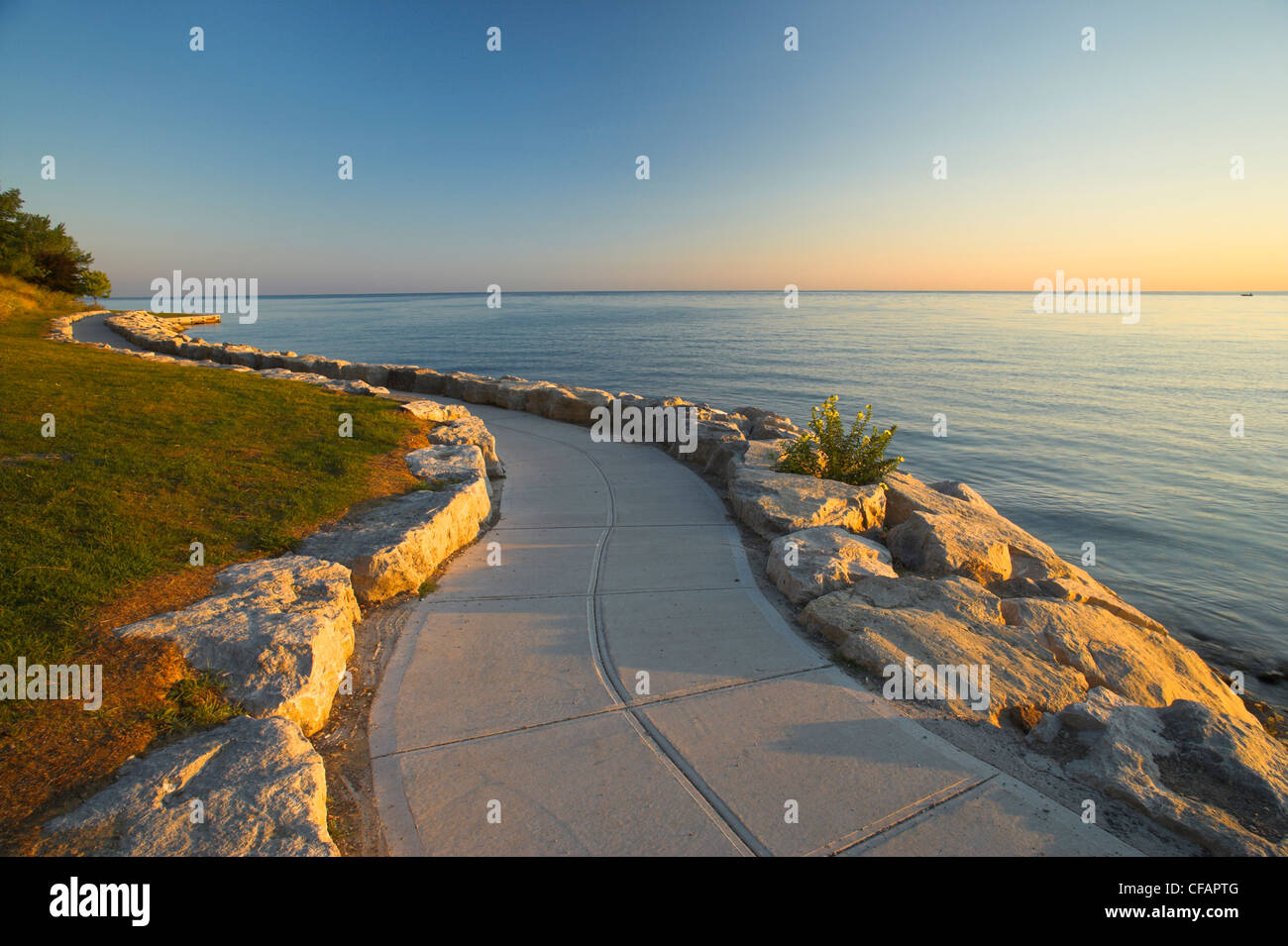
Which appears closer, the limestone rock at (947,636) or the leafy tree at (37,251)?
the limestone rock at (947,636)

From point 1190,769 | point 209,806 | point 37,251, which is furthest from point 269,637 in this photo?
point 37,251

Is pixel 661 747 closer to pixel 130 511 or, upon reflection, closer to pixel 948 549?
pixel 948 549

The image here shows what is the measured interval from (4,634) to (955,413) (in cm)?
2403

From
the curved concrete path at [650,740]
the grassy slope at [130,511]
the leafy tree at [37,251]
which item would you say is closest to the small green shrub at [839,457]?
the curved concrete path at [650,740]

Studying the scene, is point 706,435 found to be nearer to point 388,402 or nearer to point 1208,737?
point 388,402

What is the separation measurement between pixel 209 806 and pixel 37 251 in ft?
189

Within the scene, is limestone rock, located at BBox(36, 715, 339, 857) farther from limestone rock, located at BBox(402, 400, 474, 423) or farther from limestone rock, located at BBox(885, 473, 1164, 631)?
limestone rock, located at BBox(402, 400, 474, 423)

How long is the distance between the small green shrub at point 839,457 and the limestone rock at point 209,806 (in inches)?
266

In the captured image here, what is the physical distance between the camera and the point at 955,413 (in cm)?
2227

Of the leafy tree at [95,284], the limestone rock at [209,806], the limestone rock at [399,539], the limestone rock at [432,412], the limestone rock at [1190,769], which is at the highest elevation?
the leafy tree at [95,284]

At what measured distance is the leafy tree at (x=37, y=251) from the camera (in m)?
38.3

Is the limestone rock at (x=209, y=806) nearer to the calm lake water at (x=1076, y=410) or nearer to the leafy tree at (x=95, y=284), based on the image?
the calm lake water at (x=1076, y=410)

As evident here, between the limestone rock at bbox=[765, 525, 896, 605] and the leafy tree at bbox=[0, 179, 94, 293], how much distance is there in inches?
2052
